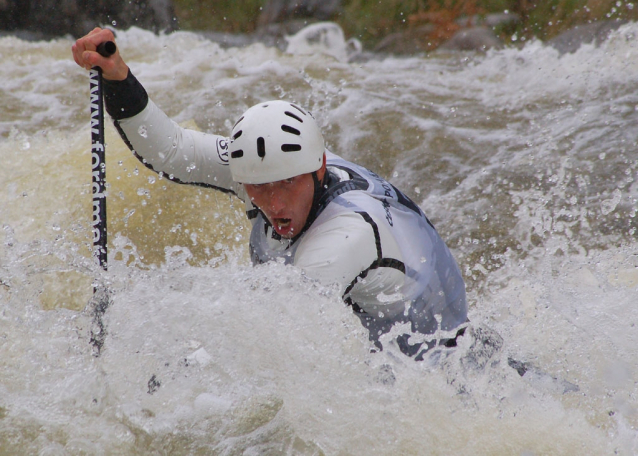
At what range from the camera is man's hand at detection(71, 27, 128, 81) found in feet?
8.97

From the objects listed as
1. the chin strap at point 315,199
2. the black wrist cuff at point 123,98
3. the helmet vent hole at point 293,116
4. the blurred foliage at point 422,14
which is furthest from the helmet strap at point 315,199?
the blurred foliage at point 422,14

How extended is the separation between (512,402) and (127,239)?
265 cm

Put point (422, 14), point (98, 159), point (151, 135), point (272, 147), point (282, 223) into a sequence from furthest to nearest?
point (422, 14) → point (98, 159) → point (151, 135) → point (282, 223) → point (272, 147)

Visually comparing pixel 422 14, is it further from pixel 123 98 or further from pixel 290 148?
pixel 290 148

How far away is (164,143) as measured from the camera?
2912 millimetres

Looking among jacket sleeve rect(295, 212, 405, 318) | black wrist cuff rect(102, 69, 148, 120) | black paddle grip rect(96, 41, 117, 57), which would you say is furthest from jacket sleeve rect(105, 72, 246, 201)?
jacket sleeve rect(295, 212, 405, 318)

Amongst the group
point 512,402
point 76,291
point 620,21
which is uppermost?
point 620,21

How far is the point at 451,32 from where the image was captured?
8.96m

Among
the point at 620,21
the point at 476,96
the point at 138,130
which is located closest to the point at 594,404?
the point at 138,130

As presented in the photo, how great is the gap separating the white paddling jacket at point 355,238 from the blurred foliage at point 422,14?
6774 mm

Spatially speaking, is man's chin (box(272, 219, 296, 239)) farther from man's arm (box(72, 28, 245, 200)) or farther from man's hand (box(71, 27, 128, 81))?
man's hand (box(71, 27, 128, 81))

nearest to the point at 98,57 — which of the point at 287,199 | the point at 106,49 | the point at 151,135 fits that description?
the point at 106,49

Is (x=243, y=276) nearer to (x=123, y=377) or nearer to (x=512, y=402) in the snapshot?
(x=123, y=377)

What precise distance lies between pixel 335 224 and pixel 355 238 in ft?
0.38
